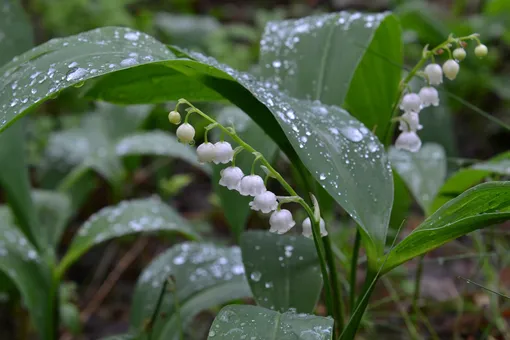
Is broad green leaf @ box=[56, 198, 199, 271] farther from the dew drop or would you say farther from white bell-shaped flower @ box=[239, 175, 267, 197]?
white bell-shaped flower @ box=[239, 175, 267, 197]

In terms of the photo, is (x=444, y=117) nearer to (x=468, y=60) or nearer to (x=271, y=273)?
(x=468, y=60)

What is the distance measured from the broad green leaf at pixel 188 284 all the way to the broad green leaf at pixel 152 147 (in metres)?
0.58

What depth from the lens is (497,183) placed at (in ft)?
2.39

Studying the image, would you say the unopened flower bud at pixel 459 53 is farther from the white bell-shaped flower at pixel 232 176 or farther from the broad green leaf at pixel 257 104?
the white bell-shaped flower at pixel 232 176

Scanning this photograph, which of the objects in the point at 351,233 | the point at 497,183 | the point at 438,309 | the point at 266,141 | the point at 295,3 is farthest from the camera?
the point at 295,3

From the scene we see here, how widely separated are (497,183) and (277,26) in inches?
26.6

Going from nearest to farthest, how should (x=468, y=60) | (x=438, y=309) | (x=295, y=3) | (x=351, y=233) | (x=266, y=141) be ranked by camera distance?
(x=266, y=141)
(x=438, y=309)
(x=351, y=233)
(x=468, y=60)
(x=295, y=3)

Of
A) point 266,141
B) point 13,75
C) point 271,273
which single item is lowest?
point 271,273

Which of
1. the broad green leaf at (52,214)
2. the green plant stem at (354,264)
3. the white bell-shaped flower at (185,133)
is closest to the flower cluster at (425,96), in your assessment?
the green plant stem at (354,264)

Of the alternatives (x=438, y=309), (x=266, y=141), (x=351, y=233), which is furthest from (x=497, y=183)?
(x=351, y=233)

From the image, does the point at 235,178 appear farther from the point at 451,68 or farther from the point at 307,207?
the point at 451,68

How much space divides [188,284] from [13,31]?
0.78 metres

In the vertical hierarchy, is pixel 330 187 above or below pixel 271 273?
above

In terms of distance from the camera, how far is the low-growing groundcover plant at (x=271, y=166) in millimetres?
769
